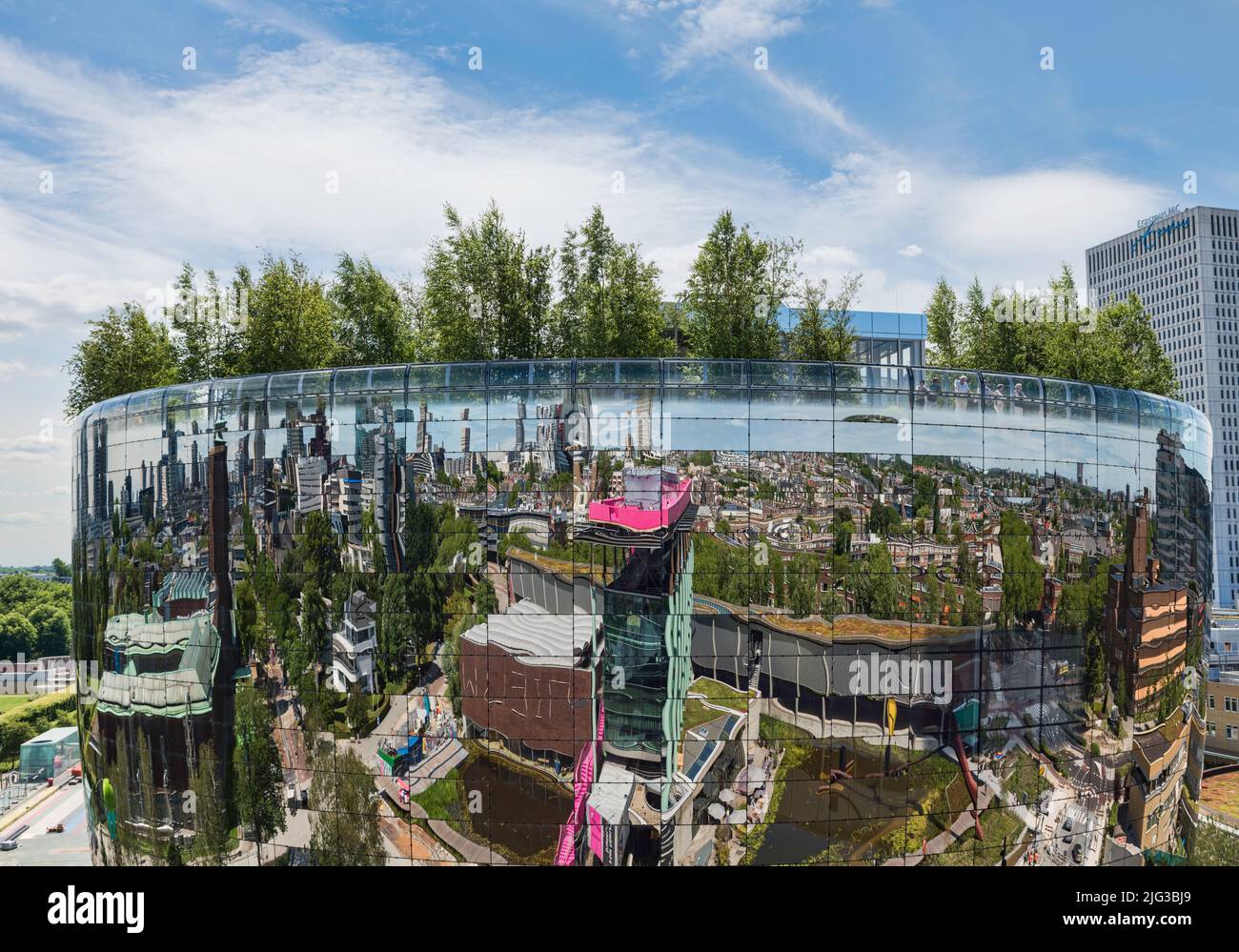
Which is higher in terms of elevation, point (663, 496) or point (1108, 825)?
point (663, 496)

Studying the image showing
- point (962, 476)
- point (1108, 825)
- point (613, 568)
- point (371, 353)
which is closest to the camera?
point (613, 568)

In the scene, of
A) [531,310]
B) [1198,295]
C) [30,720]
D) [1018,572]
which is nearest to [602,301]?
[531,310]

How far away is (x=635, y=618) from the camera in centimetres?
1477

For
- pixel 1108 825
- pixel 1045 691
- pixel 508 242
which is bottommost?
pixel 1108 825

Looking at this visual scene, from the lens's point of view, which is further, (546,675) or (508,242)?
(508,242)

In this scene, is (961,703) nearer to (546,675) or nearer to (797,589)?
(797,589)

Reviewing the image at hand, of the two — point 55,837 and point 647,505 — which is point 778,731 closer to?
point 647,505

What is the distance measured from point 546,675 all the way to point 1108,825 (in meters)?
12.0

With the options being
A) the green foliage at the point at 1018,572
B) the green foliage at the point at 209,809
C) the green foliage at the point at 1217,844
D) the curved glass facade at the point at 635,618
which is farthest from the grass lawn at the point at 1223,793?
the green foliage at the point at 209,809

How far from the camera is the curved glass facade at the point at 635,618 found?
1481cm

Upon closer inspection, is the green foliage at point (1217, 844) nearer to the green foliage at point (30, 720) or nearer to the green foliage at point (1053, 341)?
the green foliage at point (1053, 341)

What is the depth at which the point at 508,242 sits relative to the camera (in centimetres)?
A: 2361
